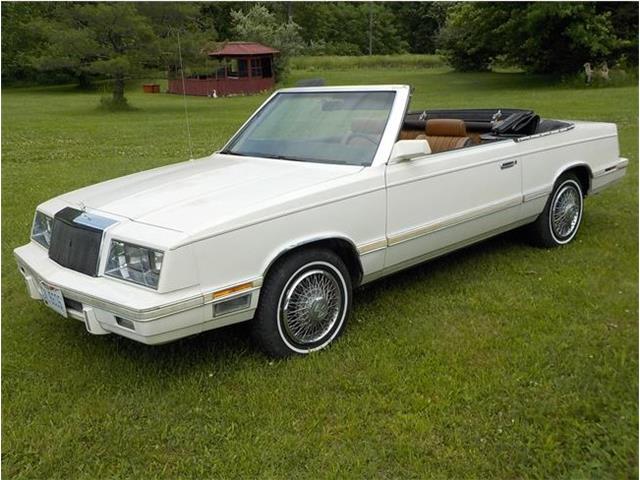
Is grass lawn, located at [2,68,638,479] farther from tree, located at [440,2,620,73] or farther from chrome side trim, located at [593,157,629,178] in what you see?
tree, located at [440,2,620,73]

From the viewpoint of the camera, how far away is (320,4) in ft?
233

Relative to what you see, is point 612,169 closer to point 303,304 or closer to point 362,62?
point 303,304

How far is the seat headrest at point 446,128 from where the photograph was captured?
5.24 m

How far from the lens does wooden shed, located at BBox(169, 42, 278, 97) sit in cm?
3706

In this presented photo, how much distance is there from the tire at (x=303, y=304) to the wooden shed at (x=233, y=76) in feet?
114

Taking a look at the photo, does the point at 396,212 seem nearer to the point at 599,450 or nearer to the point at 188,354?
the point at 188,354

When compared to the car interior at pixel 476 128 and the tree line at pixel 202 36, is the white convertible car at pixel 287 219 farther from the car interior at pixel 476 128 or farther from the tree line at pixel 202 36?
the tree line at pixel 202 36

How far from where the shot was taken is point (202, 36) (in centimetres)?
2764

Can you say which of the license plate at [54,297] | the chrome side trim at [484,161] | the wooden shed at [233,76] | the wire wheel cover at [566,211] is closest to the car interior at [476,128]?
the chrome side trim at [484,161]

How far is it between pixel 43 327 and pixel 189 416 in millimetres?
1643

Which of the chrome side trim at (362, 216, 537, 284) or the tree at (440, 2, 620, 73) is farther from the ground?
the tree at (440, 2, 620, 73)

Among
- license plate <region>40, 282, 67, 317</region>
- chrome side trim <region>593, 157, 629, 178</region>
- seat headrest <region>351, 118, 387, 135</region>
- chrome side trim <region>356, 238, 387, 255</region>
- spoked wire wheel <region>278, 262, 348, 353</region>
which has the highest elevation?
seat headrest <region>351, 118, 387, 135</region>

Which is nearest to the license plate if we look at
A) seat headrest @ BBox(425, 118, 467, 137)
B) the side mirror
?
the side mirror

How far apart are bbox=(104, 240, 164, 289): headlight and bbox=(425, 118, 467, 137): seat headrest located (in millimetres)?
3028
